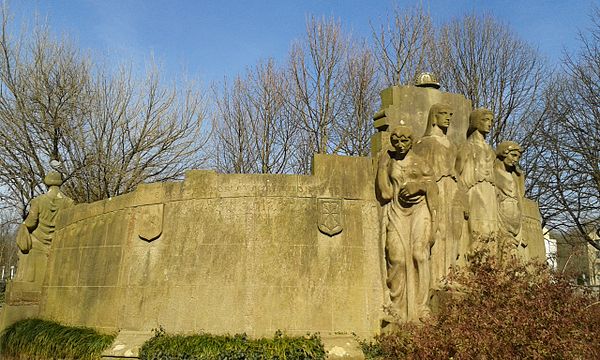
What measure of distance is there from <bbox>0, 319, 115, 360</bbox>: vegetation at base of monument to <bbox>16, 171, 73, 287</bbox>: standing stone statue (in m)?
1.21

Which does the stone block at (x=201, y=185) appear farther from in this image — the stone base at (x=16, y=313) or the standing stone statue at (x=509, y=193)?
the standing stone statue at (x=509, y=193)

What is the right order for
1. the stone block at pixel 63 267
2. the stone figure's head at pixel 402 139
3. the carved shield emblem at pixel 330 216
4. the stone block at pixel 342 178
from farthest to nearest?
the stone block at pixel 63 267 → the stone block at pixel 342 178 → the carved shield emblem at pixel 330 216 → the stone figure's head at pixel 402 139

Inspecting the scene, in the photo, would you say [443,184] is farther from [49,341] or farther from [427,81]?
[49,341]

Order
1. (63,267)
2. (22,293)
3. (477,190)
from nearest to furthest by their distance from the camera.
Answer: (477,190)
(63,267)
(22,293)

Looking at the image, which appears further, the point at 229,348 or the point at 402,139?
the point at 402,139

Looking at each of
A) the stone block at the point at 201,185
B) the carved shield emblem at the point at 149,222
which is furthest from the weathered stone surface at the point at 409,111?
the carved shield emblem at the point at 149,222

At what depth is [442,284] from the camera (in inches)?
322

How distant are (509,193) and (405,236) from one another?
2556 millimetres

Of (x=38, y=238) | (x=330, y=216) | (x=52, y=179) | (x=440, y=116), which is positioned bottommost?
(x=38, y=238)

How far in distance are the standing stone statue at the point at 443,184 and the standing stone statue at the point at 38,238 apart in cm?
781

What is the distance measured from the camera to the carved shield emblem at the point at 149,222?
350 inches

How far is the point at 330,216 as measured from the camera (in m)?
8.68

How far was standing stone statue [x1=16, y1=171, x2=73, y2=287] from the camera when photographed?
11.1m

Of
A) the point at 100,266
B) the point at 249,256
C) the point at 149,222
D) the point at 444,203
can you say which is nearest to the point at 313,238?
the point at 249,256
